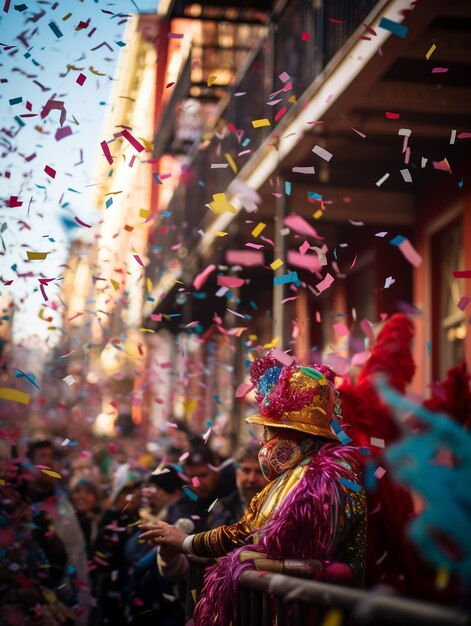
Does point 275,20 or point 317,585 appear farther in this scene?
point 275,20

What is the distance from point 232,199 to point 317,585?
810cm

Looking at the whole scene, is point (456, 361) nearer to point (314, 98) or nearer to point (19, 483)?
point (314, 98)

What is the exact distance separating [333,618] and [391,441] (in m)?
2.68

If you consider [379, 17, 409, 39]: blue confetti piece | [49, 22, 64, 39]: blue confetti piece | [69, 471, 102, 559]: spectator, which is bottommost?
[69, 471, 102, 559]: spectator

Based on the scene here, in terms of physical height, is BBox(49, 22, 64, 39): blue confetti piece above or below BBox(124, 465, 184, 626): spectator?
above

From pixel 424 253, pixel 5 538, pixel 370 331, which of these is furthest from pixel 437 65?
pixel 5 538

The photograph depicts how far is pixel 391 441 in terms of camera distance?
4969mm

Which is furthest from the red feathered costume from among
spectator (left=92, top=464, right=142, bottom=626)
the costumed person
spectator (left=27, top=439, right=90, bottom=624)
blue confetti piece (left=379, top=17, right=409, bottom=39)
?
spectator (left=27, top=439, right=90, bottom=624)

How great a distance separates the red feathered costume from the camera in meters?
4.58

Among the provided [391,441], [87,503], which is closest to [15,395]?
[391,441]

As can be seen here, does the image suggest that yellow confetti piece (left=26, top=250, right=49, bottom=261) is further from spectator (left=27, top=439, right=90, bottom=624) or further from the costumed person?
the costumed person

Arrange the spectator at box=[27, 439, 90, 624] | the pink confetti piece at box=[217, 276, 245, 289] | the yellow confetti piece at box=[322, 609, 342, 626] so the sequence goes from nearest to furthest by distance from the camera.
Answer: the yellow confetti piece at box=[322, 609, 342, 626] < the pink confetti piece at box=[217, 276, 245, 289] < the spectator at box=[27, 439, 90, 624]

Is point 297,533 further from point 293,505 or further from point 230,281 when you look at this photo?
point 230,281

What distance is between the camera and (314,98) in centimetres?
730
